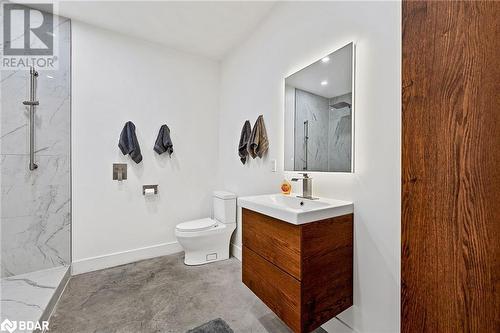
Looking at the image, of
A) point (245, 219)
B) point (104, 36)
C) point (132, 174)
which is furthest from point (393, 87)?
point (104, 36)

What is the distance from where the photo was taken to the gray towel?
220 centimetres

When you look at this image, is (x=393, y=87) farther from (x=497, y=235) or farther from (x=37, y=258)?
(x=37, y=258)

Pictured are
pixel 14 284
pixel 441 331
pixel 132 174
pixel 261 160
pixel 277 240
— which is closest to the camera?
pixel 441 331

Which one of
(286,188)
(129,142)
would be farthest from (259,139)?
(129,142)

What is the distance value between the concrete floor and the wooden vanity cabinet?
34 cm

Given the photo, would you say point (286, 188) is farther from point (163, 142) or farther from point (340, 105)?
point (163, 142)

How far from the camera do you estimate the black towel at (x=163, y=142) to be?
2.64 metres

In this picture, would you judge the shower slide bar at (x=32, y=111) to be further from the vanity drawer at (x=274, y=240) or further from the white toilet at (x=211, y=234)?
the vanity drawer at (x=274, y=240)

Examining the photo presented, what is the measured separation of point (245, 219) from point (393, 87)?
4.09 feet

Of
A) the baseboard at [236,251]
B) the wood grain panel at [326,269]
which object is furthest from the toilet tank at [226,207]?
the wood grain panel at [326,269]

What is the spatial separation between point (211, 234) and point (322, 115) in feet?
5.53

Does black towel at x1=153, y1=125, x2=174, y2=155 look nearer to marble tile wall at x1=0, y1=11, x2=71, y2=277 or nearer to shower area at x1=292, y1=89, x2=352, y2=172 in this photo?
marble tile wall at x1=0, y1=11, x2=71, y2=277

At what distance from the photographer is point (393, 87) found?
3.94 ft

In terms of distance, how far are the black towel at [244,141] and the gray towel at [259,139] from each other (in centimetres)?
14
